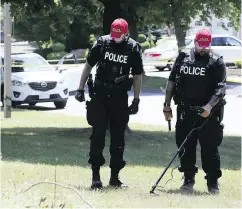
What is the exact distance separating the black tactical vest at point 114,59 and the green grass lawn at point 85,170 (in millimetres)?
1209

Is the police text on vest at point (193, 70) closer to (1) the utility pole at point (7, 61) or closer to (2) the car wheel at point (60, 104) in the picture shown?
(1) the utility pole at point (7, 61)

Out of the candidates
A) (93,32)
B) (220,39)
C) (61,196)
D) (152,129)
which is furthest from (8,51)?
(93,32)

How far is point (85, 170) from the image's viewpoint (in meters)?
8.16

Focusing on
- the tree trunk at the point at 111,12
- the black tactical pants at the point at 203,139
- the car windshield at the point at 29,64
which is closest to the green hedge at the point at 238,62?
the car windshield at the point at 29,64

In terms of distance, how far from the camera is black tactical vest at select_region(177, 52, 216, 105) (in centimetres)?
697

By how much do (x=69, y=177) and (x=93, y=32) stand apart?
103ft

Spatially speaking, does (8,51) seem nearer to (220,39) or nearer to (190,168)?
(190,168)

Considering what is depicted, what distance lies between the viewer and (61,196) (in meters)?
5.28

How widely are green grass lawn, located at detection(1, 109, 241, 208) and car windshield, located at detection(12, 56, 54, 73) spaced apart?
18.4 feet

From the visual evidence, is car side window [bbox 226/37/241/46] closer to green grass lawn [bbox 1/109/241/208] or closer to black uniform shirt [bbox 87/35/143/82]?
green grass lawn [bbox 1/109/241/208]

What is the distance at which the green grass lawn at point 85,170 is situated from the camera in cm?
580

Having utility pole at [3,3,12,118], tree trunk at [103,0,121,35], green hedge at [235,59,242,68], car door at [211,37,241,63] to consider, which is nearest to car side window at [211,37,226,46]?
car door at [211,37,241,63]

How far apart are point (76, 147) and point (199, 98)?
13.6 feet

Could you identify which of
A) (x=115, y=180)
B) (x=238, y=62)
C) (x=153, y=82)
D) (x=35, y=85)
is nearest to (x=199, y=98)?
(x=115, y=180)
